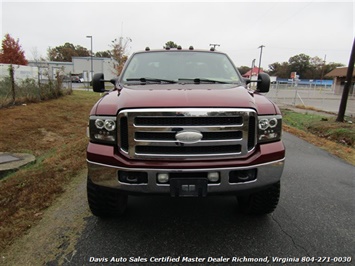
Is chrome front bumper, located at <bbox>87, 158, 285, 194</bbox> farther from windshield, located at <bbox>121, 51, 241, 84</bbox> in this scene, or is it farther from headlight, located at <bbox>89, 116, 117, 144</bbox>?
windshield, located at <bbox>121, 51, 241, 84</bbox>

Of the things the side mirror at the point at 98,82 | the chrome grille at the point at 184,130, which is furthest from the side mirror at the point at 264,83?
the side mirror at the point at 98,82

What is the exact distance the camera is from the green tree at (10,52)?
4022cm

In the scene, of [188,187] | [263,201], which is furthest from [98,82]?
[263,201]

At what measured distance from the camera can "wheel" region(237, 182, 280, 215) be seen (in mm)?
2711

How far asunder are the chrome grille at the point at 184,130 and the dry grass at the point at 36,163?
1.60 metres

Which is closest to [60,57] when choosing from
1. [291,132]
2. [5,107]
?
[5,107]

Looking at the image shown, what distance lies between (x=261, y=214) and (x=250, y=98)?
4.43 ft

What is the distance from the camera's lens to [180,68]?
11.5 feet

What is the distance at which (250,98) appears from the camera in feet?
8.22

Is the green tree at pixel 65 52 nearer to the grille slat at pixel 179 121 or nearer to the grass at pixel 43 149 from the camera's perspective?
the grass at pixel 43 149

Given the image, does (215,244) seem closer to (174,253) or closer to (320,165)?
(174,253)

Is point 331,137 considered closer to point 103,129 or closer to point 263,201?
point 263,201

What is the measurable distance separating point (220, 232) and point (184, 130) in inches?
47.4

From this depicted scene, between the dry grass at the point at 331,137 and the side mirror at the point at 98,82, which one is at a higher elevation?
the side mirror at the point at 98,82
